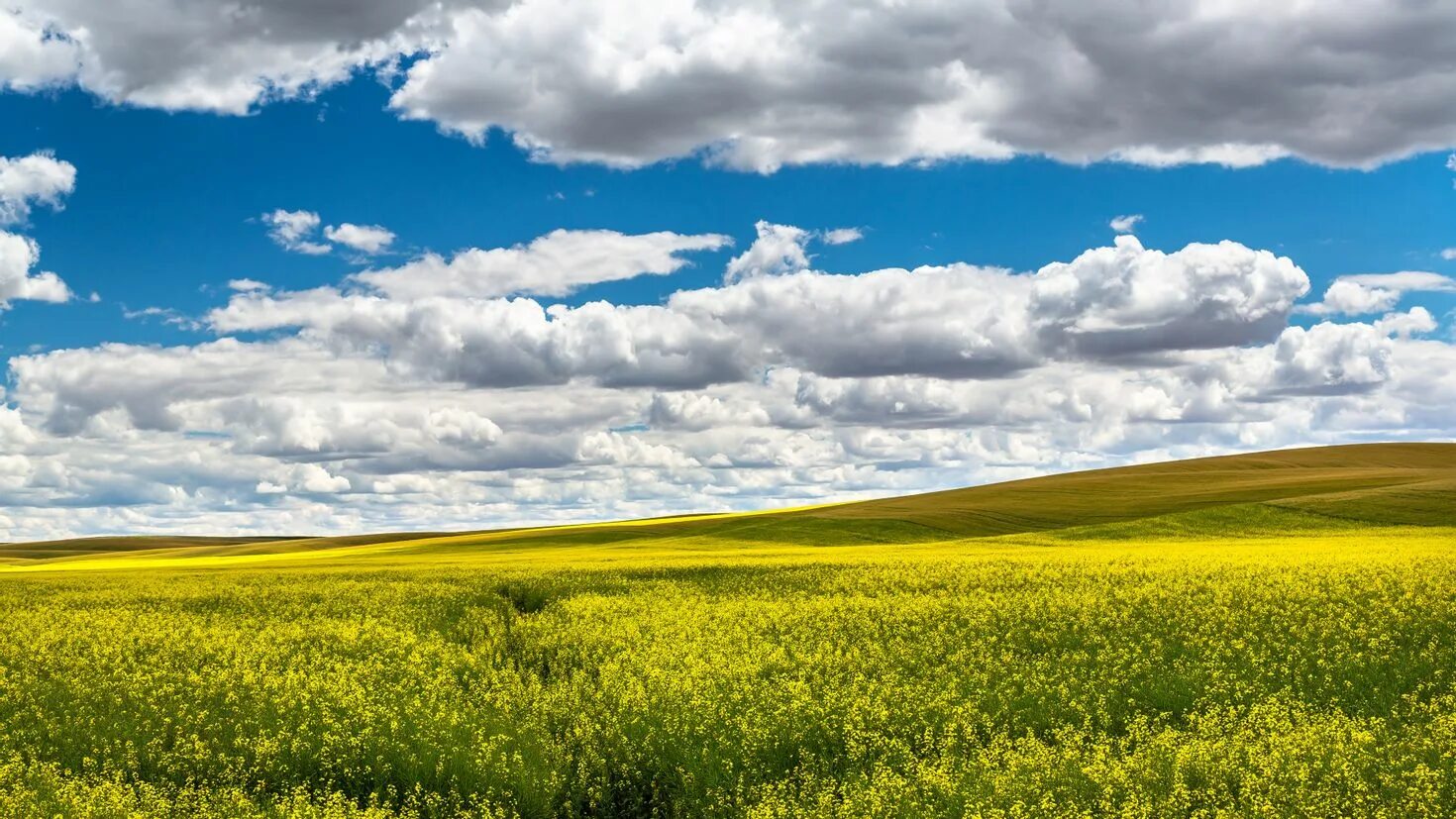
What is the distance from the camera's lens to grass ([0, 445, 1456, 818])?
544 inches

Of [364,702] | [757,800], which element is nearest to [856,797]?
[757,800]

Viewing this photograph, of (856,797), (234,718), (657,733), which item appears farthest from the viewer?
(234,718)

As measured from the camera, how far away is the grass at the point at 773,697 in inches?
544

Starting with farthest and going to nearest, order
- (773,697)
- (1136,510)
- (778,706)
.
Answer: (1136,510), (773,697), (778,706)

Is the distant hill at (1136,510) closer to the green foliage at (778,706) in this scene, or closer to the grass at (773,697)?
the grass at (773,697)

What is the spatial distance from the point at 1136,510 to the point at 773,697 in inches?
2714

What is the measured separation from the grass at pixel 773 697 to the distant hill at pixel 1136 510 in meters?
30.5

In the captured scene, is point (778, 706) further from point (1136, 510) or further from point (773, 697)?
point (1136, 510)

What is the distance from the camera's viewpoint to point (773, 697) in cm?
1867

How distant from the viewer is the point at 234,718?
1909cm

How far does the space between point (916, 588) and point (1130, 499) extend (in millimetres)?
63360

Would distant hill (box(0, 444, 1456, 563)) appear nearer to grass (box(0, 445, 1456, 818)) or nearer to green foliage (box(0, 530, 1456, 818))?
grass (box(0, 445, 1456, 818))

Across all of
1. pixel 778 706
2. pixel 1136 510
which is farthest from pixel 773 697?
pixel 1136 510

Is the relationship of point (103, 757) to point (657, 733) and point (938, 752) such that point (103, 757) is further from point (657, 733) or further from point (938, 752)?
point (938, 752)
